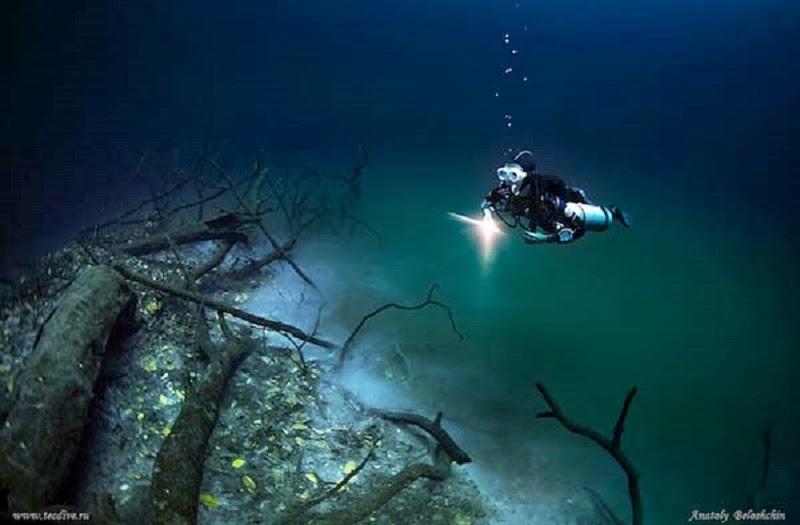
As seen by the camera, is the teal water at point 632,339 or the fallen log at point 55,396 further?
the teal water at point 632,339

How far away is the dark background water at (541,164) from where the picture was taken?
25.2 ft

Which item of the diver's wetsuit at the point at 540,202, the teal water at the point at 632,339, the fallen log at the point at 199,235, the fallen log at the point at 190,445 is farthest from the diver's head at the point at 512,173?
the fallen log at the point at 199,235

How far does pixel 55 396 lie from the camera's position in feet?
12.9

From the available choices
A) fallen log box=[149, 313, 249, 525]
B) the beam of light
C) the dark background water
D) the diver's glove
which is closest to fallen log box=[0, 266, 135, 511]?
fallen log box=[149, 313, 249, 525]

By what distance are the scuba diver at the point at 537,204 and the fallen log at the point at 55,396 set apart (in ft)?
14.4

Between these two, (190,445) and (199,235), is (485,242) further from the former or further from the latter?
(190,445)

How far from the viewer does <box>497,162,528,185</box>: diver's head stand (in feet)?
19.1

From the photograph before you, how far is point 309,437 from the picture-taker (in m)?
5.33

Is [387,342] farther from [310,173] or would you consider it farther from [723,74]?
[723,74]

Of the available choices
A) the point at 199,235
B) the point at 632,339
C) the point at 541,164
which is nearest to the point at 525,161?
the point at 632,339

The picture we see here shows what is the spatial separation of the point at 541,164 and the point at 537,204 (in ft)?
50.2

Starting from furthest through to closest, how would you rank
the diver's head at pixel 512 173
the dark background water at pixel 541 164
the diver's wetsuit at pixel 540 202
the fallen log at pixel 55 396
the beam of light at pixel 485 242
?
1. the beam of light at pixel 485 242
2. the dark background water at pixel 541 164
3. the diver's wetsuit at pixel 540 202
4. the diver's head at pixel 512 173
5. the fallen log at pixel 55 396

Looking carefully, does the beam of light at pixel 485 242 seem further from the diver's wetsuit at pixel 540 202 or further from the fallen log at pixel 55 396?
the fallen log at pixel 55 396

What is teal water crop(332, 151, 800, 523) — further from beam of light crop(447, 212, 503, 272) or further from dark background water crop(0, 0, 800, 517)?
beam of light crop(447, 212, 503, 272)
